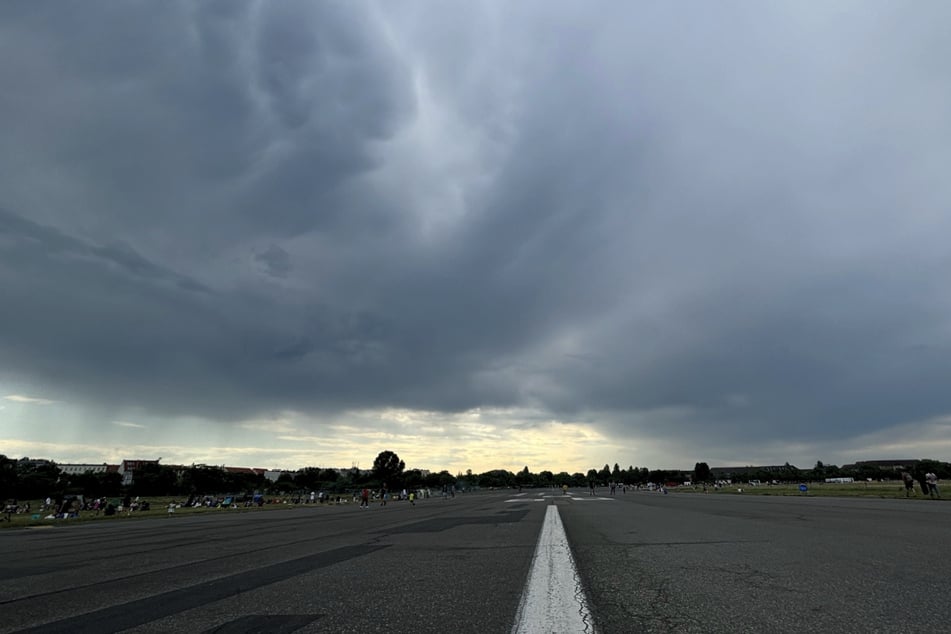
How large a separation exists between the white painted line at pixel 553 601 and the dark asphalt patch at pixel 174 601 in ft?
6.85

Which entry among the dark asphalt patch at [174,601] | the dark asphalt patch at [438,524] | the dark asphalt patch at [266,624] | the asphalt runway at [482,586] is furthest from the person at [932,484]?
the dark asphalt patch at [266,624]

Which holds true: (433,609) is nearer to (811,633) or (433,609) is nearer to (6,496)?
(811,633)

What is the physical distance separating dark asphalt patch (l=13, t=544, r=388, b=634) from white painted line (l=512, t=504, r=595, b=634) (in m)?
2.09

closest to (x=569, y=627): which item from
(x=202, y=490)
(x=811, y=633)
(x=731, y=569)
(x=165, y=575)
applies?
(x=811, y=633)

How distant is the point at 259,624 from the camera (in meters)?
4.78

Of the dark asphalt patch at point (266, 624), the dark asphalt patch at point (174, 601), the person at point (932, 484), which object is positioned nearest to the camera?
the dark asphalt patch at point (266, 624)

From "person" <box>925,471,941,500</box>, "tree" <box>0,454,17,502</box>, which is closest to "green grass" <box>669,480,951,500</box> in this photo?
"person" <box>925,471,941,500</box>

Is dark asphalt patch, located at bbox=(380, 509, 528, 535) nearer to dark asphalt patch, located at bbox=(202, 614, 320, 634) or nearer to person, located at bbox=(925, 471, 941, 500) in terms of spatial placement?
dark asphalt patch, located at bbox=(202, 614, 320, 634)

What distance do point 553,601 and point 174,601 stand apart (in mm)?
4375

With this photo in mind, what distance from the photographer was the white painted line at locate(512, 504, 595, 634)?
425 centimetres

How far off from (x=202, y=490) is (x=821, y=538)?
13425 centimetres

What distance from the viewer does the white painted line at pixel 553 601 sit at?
4250 mm

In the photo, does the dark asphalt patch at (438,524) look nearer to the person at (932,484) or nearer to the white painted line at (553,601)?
the white painted line at (553,601)

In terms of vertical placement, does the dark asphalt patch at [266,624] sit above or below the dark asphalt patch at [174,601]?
above
